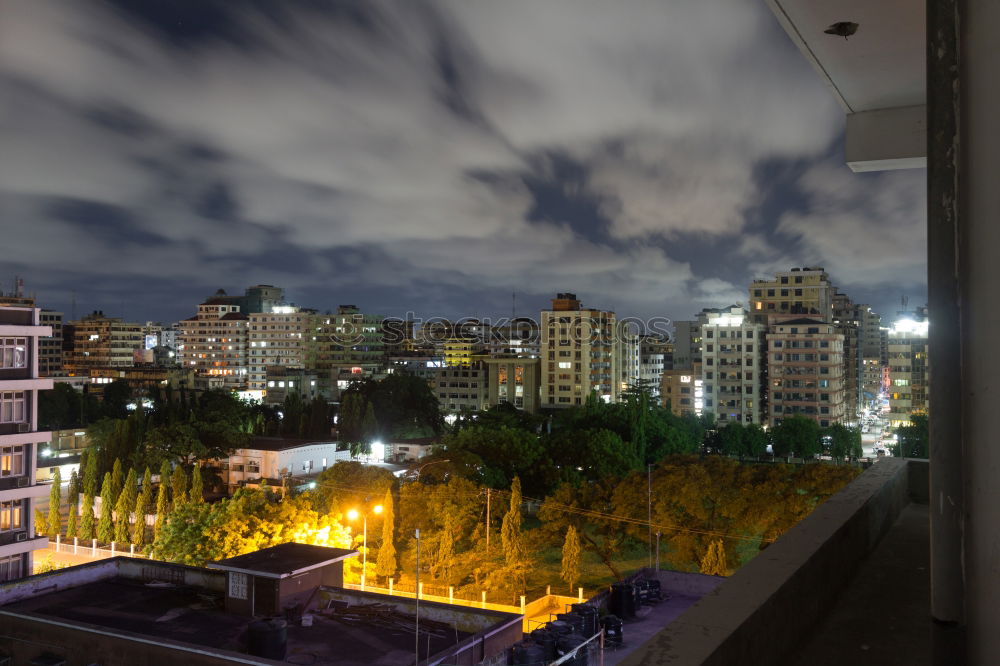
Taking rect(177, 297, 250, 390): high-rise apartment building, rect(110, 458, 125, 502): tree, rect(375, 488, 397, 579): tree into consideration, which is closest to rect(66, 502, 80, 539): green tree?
rect(110, 458, 125, 502): tree

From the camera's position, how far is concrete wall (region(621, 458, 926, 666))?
61.4 inches

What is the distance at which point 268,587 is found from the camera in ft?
32.6

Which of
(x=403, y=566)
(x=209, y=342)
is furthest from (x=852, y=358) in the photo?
(x=209, y=342)

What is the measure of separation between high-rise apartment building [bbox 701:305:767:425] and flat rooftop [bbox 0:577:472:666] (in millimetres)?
32756

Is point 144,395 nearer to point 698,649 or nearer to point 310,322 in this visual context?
point 310,322

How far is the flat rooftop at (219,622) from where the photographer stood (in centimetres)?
889

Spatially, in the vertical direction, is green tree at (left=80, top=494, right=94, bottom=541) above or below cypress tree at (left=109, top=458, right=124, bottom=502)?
below

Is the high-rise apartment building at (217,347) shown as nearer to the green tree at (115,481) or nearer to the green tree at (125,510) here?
the green tree at (115,481)

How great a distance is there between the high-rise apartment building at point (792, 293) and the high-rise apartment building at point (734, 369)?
6.00 meters

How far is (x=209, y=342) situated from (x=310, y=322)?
32.4 feet

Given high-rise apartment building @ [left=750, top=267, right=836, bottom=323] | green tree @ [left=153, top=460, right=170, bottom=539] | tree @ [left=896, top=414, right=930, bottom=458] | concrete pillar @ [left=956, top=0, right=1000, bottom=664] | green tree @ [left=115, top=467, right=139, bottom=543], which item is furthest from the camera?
high-rise apartment building @ [left=750, top=267, right=836, bottom=323]

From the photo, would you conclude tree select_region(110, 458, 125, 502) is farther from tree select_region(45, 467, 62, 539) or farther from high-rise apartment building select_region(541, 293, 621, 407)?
high-rise apartment building select_region(541, 293, 621, 407)

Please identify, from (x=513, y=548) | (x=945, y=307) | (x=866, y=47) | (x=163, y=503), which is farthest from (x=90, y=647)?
(x=163, y=503)

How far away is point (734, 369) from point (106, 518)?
3040 cm
